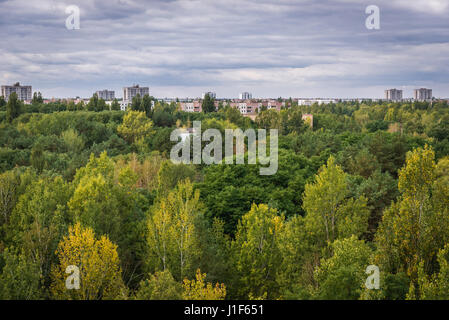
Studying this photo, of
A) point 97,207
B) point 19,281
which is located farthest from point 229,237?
point 19,281

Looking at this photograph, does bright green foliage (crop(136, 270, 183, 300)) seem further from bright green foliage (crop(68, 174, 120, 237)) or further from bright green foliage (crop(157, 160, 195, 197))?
bright green foliage (crop(157, 160, 195, 197))

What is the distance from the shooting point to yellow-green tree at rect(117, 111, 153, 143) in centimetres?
7436

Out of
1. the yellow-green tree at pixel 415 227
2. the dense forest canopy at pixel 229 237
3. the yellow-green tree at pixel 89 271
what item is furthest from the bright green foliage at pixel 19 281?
the yellow-green tree at pixel 415 227

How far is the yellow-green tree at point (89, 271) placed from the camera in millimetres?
18328

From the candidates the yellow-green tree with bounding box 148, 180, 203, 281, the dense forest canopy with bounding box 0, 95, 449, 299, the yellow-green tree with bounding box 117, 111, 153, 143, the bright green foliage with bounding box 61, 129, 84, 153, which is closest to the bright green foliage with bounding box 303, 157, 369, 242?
the dense forest canopy with bounding box 0, 95, 449, 299

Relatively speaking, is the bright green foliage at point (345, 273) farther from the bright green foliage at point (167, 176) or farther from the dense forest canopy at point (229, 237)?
the bright green foliage at point (167, 176)

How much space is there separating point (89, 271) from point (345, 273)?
9710mm

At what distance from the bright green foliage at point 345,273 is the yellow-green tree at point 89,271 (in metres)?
7.81

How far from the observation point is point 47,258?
21328 millimetres

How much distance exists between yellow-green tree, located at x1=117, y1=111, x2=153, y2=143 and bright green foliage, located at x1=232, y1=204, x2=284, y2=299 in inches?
2122

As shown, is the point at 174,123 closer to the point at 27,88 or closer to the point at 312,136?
the point at 312,136

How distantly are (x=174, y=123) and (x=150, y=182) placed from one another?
150 ft

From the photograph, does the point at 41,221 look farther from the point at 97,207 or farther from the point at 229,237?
the point at 229,237
